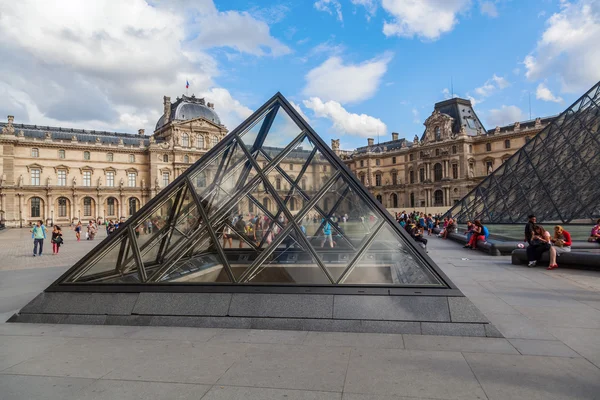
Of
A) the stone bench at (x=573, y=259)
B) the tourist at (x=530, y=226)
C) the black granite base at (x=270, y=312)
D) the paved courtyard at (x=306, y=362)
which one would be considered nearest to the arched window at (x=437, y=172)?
the tourist at (x=530, y=226)

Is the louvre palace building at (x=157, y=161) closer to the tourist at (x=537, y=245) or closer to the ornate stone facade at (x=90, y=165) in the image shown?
the ornate stone facade at (x=90, y=165)

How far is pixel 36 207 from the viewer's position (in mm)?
57375

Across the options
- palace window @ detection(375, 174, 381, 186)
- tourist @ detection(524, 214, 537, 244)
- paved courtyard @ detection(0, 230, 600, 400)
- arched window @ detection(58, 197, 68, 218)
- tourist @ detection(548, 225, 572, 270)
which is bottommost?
paved courtyard @ detection(0, 230, 600, 400)

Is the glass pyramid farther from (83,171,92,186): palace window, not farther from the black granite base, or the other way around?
(83,171,92,186): palace window

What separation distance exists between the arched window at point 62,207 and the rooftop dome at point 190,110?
21902mm

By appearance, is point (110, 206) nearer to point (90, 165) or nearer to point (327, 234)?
point (90, 165)

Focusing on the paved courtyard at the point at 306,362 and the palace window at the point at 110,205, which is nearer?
the paved courtyard at the point at 306,362

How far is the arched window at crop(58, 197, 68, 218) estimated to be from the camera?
5907 centimetres

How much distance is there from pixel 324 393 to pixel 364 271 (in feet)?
8.39

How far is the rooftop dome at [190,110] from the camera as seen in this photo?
236ft

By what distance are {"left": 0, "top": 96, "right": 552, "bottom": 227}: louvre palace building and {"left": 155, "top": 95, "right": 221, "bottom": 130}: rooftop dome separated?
0.18 m

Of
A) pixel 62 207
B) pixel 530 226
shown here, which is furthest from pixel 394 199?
pixel 530 226

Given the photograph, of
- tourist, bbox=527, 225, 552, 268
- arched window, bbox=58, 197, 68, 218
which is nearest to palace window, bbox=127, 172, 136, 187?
arched window, bbox=58, 197, 68, 218

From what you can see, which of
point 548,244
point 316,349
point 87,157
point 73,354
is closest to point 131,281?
point 73,354
